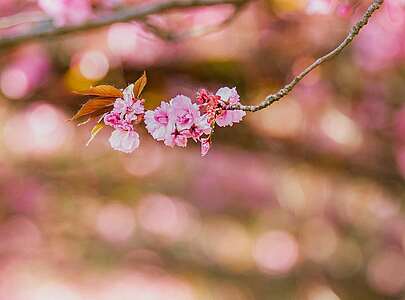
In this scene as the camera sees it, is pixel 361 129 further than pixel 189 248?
No

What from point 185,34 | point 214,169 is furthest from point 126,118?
point 214,169

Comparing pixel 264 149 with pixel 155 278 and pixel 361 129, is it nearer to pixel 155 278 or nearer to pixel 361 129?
pixel 361 129

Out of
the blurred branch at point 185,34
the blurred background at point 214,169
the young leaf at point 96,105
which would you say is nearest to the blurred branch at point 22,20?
the blurred background at point 214,169

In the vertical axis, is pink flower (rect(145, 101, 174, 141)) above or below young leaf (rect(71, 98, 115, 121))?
below

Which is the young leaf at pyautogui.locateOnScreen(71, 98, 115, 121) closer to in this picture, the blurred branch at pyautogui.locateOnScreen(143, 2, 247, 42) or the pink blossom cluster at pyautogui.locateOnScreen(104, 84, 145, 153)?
the pink blossom cluster at pyautogui.locateOnScreen(104, 84, 145, 153)

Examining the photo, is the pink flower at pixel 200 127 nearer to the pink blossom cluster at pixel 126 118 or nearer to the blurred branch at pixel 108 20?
the pink blossom cluster at pixel 126 118

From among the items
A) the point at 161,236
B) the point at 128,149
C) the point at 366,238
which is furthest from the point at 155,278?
the point at 128,149

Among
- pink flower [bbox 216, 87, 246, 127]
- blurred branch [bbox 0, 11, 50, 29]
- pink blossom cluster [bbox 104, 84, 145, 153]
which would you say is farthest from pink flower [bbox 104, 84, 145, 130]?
blurred branch [bbox 0, 11, 50, 29]

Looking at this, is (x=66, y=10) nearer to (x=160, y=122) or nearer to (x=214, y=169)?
(x=160, y=122)
